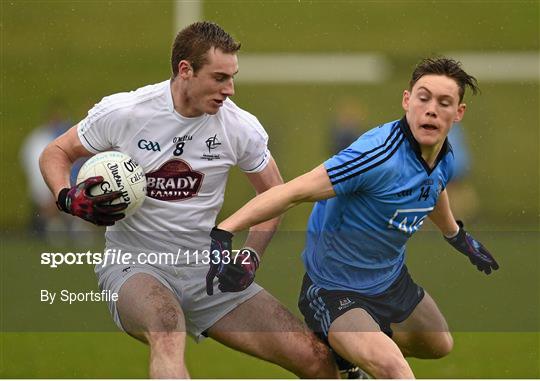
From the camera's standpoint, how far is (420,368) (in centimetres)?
789

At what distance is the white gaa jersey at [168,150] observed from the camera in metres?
5.88

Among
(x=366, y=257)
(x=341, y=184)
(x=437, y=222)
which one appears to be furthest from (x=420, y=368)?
(x=341, y=184)

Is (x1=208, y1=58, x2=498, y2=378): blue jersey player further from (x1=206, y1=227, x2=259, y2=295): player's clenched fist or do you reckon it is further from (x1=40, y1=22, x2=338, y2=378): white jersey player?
(x1=40, y1=22, x2=338, y2=378): white jersey player

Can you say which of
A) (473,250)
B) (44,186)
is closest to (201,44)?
(473,250)

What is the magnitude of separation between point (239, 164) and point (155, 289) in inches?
32.8

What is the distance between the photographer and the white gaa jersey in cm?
588

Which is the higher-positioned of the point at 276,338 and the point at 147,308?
the point at 147,308

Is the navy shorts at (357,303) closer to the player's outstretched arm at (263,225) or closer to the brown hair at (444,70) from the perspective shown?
the player's outstretched arm at (263,225)

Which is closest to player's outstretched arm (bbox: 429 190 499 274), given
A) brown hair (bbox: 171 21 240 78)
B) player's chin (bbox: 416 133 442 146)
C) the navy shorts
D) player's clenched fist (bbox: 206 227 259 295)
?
the navy shorts

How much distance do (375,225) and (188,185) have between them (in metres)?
0.97

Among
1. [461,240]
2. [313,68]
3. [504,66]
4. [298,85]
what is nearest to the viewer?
[461,240]

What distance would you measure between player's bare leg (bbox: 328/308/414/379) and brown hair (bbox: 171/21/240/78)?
4.70 ft

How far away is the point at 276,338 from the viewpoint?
5.76 metres

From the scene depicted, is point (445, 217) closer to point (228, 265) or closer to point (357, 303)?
point (357, 303)
